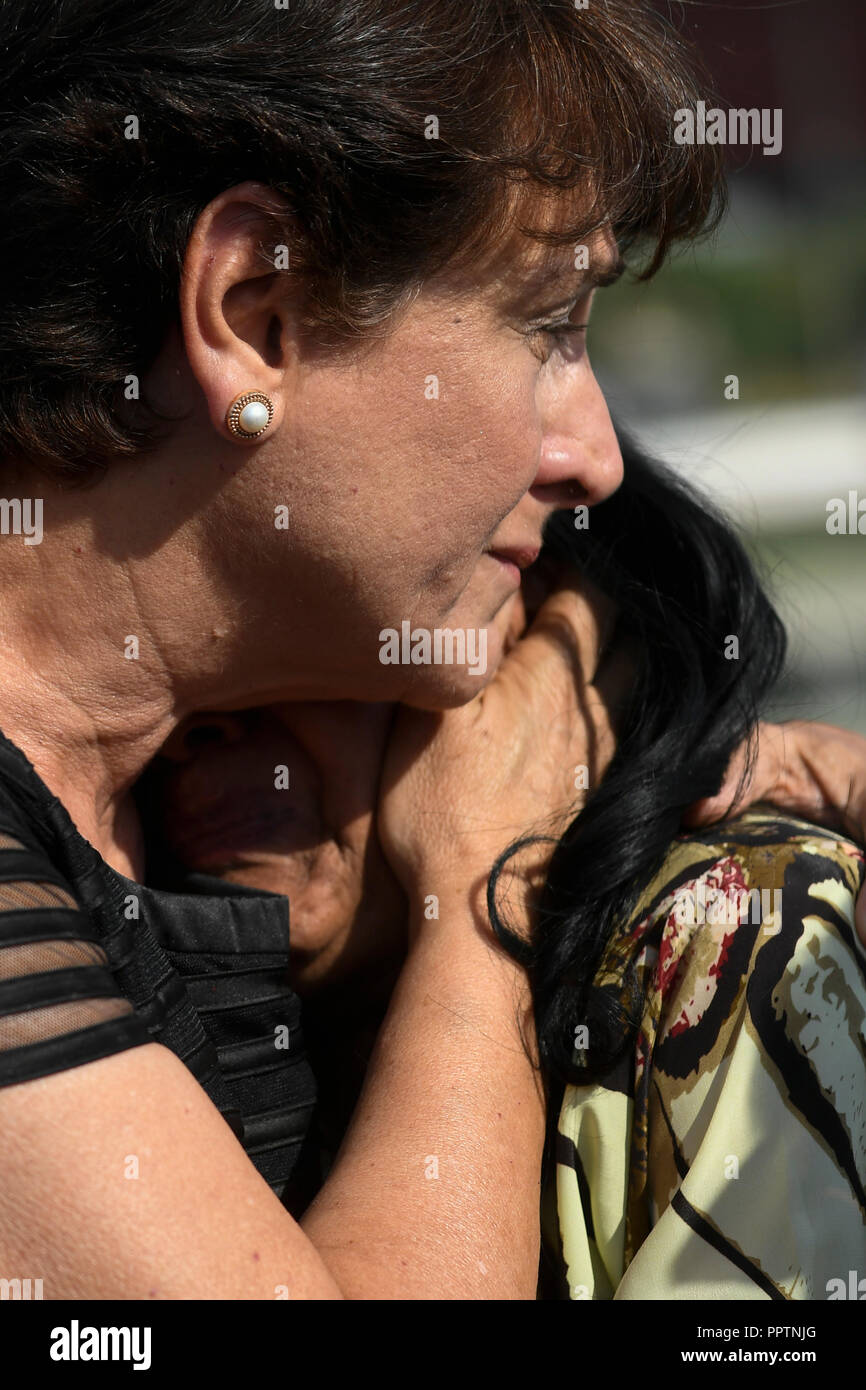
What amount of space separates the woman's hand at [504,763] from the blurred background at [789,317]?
165 inches

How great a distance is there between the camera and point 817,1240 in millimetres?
1520

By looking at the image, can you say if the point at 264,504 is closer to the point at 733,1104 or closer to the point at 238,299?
the point at 238,299

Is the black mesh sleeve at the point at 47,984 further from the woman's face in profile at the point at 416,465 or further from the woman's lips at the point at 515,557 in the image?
the woman's lips at the point at 515,557

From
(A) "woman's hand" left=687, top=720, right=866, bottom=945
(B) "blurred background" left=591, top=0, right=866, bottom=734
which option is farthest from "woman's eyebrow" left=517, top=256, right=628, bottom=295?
(B) "blurred background" left=591, top=0, right=866, bottom=734

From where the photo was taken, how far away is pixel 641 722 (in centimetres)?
203

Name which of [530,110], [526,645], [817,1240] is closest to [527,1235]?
[817,1240]

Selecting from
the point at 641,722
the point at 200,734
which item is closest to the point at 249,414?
the point at 200,734

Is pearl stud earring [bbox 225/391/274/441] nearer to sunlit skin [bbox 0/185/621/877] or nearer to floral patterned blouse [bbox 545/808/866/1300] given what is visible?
sunlit skin [bbox 0/185/621/877]

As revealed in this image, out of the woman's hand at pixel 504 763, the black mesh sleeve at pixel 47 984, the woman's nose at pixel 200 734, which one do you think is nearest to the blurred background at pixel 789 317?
the woman's hand at pixel 504 763

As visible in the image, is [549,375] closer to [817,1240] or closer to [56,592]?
[56,592]

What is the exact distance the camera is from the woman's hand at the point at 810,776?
2.04 m

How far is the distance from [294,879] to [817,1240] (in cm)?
89

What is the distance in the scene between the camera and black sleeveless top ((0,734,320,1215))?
4.21 ft

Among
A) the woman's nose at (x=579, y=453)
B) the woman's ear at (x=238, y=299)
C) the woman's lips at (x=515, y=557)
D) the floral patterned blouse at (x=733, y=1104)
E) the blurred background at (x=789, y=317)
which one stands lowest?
the floral patterned blouse at (x=733, y=1104)
